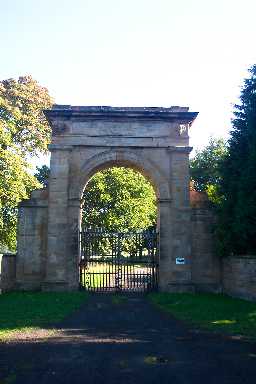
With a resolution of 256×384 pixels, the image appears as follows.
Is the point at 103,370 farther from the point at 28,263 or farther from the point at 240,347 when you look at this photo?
the point at 28,263

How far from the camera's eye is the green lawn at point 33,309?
9842 millimetres

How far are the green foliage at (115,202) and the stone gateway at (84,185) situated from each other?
1407cm

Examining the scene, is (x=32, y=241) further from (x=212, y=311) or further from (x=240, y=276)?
(x=212, y=311)

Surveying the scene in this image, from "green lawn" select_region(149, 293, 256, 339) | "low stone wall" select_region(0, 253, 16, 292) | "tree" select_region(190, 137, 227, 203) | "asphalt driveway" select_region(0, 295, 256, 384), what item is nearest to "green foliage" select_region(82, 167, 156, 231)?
"tree" select_region(190, 137, 227, 203)

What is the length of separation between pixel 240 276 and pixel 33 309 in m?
7.28

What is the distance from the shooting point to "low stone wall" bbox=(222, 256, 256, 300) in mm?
14562

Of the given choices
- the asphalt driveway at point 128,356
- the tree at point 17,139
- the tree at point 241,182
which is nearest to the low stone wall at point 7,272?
the tree at point 17,139

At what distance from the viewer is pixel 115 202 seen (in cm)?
3328

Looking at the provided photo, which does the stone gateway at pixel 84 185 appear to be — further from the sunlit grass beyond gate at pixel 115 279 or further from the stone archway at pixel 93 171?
the sunlit grass beyond gate at pixel 115 279

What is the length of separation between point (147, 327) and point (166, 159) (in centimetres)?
949

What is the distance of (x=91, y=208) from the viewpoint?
33.2m

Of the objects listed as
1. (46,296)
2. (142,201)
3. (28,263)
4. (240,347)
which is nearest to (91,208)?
(142,201)

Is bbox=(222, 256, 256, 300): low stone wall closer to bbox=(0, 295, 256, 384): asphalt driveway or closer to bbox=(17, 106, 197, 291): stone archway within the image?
bbox=(17, 106, 197, 291): stone archway

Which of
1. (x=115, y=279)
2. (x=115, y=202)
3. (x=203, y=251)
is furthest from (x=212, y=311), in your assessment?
(x=115, y=202)
